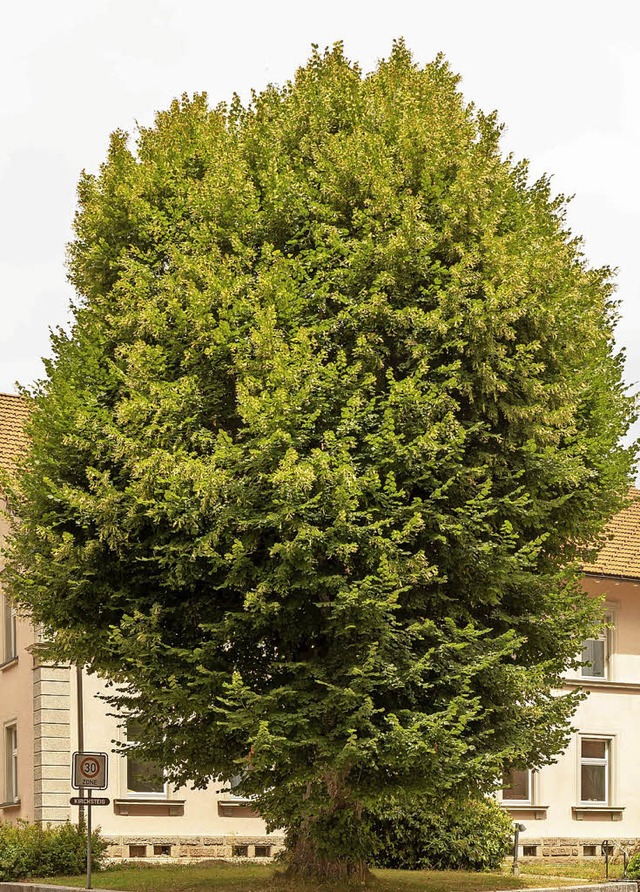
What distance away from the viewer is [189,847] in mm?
28172

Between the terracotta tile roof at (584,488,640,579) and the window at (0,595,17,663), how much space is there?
13.0 meters

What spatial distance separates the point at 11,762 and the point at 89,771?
9565 mm

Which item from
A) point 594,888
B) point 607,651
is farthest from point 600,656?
point 594,888

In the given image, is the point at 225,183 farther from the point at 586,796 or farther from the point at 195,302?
the point at 586,796

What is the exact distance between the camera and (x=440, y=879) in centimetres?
2289

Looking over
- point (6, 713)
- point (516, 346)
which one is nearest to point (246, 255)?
point (516, 346)

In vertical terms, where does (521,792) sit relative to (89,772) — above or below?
below

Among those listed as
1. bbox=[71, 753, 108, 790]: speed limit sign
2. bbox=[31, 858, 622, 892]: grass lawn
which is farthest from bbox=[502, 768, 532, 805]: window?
bbox=[71, 753, 108, 790]: speed limit sign

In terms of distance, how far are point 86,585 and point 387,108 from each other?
8141mm

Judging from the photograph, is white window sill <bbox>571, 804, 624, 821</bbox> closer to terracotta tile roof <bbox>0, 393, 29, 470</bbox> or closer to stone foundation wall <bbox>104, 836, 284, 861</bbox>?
stone foundation wall <bbox>104, 836, 284, 861</bbox>

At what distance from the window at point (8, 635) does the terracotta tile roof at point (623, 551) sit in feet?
42.6

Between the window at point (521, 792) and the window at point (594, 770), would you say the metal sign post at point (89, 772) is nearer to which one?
the window at point (521, 792)

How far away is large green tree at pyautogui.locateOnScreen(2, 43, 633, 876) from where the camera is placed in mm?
18469

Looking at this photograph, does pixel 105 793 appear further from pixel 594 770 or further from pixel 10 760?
pixel 594 770
